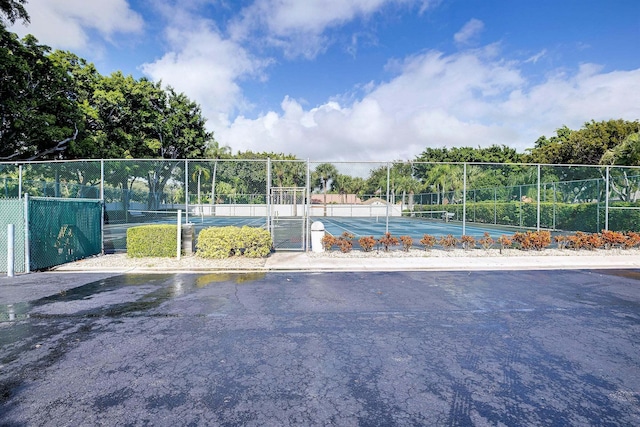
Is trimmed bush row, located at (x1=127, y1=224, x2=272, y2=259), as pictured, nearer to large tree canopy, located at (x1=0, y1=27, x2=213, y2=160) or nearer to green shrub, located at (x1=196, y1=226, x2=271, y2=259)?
green shrub, located at (x1=196, y1=226, x2=271, y2=259)

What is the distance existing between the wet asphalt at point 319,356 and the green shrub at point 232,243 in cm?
319

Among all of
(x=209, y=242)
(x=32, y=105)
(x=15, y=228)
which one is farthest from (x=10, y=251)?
(x=32, y=105)

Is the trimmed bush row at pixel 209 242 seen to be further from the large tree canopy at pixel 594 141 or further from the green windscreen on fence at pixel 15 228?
the large tree canopy at pixel 594 141

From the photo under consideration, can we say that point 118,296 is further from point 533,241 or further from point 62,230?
point 533,241

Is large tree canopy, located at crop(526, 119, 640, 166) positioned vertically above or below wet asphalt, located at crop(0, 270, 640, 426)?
above

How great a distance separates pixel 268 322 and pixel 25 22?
21.9 meters

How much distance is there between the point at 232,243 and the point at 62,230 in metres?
4.64

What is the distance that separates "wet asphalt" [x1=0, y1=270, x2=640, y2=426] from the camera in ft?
9.68

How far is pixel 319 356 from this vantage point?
403 cm

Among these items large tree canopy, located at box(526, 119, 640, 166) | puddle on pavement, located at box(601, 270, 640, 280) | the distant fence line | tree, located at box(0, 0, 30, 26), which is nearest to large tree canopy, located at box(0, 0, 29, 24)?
tree, located at box(0, 0, 30, 26)

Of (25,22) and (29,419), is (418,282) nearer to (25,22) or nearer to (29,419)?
(29,419)

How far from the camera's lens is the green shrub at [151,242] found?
10648mm

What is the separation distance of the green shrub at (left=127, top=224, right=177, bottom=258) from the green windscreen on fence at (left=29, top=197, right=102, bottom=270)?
53.9 inches

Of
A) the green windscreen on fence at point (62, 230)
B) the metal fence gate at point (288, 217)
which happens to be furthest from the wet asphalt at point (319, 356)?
the metal fence gate at point (288, 217)
